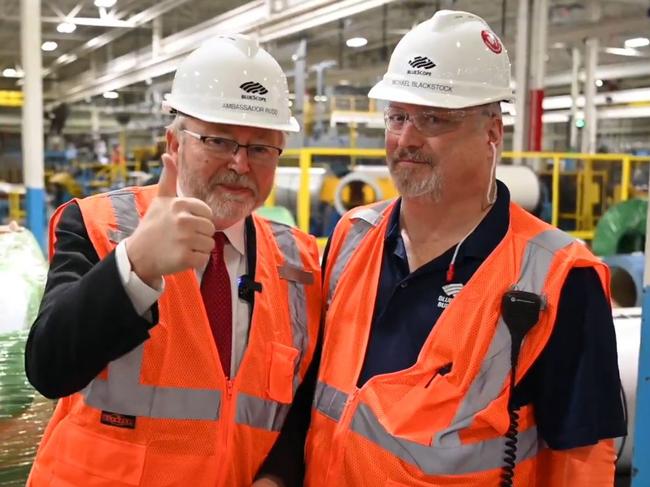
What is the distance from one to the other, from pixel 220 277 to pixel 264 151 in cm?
30

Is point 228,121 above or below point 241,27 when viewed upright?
below

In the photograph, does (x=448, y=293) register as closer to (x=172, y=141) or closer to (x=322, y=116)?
(x=172, y=141)

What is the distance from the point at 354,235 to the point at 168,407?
2.05ft

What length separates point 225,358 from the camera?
1538 mm

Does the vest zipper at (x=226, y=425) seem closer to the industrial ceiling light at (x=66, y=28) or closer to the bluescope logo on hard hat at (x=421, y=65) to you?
the bluescope logo on hard hat at (x=421, y=65)

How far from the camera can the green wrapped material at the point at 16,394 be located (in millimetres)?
2412

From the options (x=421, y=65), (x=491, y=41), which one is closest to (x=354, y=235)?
(x=421, y=65)

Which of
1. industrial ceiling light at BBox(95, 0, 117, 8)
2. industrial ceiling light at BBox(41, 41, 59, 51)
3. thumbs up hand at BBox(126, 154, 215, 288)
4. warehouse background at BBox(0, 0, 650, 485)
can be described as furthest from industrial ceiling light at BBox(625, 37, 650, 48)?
thumbs up hand at BBox(126, 154, 215, 288)

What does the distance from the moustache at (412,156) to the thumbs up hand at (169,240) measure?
1.85 ft

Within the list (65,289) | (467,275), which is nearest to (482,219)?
(467,275)

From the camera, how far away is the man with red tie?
135cm

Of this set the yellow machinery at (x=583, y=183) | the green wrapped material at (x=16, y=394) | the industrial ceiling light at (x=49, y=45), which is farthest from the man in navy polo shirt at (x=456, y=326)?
the industrial ceiling light at (x=49, y=45)

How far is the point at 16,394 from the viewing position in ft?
7.91

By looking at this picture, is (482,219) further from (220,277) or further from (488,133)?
(220,277)
